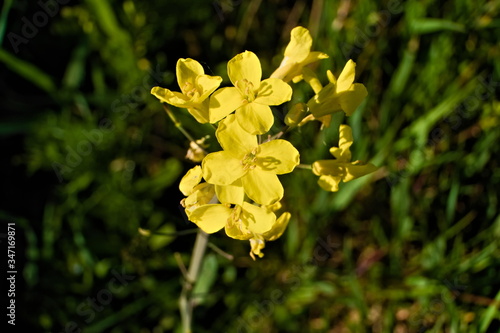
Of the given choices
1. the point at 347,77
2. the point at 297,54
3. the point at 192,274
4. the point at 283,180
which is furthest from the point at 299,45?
the point at 283,180

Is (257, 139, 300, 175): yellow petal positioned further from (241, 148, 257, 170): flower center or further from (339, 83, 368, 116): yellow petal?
(339, 83, 368, 116): yellow petal

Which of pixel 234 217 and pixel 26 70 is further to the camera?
pixel 26 70

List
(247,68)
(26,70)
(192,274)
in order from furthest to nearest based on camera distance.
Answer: (26,70) → (192,274) → (247,68)

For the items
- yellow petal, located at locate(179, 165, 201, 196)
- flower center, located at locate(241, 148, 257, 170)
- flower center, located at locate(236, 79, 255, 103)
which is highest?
flower center, located at locate(236, 79, 255, 103)

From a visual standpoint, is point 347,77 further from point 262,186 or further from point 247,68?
point 262,186

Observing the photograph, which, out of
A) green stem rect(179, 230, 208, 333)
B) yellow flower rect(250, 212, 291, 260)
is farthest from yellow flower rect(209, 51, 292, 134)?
green stem rect(179, 230, 208, 333)

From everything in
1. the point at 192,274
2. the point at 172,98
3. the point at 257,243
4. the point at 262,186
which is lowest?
the point at 192,274
